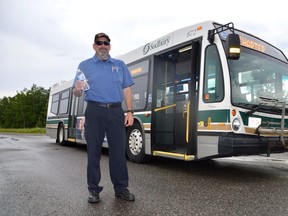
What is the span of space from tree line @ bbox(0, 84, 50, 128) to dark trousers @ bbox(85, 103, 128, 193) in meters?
81.8

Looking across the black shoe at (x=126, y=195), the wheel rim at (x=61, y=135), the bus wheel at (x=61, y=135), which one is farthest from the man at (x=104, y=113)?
the wheel rim at (x=61, y=135)

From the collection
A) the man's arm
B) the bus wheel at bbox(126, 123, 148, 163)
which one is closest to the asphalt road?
the bus wheel at bbox(126, 123, 148, 163)

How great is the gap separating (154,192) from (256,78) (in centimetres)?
278

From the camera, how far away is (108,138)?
3.85 metres

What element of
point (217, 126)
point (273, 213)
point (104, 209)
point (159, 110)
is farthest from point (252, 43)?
point (104, 209)

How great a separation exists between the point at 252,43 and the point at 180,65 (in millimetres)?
1528

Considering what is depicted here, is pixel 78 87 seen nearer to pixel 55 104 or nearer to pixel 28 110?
pixel 55 104

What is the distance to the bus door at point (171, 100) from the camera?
631 centimetres

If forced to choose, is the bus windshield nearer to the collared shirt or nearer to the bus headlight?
the bus headlight

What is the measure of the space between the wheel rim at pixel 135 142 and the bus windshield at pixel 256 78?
103 inches

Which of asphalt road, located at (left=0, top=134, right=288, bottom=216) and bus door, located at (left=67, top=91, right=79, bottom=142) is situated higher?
bus door, located at (left=67, top=91, right=79, bottom=142)

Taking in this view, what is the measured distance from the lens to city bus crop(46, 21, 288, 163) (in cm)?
497

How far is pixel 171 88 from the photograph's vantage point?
667 cm

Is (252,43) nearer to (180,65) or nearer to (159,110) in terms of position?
(180,65)
